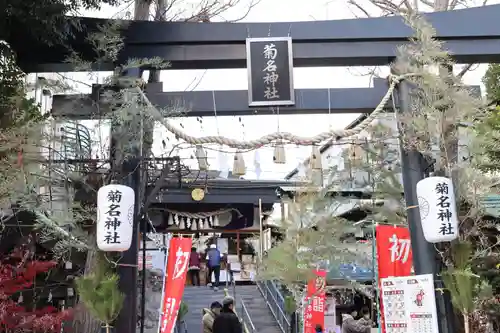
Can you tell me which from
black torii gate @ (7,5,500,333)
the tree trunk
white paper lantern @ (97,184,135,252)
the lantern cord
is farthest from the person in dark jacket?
black torii gate @ (7,5,500,333)

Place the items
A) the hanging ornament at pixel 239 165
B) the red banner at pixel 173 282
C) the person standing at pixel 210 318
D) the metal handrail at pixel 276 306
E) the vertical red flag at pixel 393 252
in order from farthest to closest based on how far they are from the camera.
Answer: the metal handrail at pixel 276 306 < the person standing at pixel 210 318 < the hanging ornament at pixel 239 165 < the red banner at pixel 173 282 < the vertical red flag at pixel 393 252

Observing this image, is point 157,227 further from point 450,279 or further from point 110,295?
point 450,279

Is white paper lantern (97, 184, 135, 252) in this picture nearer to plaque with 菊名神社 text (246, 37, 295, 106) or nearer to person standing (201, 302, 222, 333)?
plaque with 菊名神社 text (246, 37, 295, 106)

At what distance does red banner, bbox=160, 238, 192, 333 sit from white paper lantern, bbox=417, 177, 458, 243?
167 inches

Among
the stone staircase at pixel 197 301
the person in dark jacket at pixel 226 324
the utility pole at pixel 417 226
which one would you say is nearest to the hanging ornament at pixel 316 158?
the utility pole at pixel 417 226

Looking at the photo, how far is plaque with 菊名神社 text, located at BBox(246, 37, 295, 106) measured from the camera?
7887 millimetres

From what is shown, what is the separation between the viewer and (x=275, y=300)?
15.3 metres

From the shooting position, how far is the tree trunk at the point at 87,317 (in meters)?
7.69

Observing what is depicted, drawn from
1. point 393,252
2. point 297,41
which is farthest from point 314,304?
point 297,41

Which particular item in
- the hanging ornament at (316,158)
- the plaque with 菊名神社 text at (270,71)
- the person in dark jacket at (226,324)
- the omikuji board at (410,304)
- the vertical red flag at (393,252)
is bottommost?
the person in dark jacket at (226,324)

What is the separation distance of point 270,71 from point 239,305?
1025cm

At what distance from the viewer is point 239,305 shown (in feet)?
53.5

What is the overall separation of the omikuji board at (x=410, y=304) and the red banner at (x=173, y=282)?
3591 millimetres

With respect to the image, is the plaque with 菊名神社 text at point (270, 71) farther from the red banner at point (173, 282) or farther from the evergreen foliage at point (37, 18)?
the red banner at point (173, 282)
